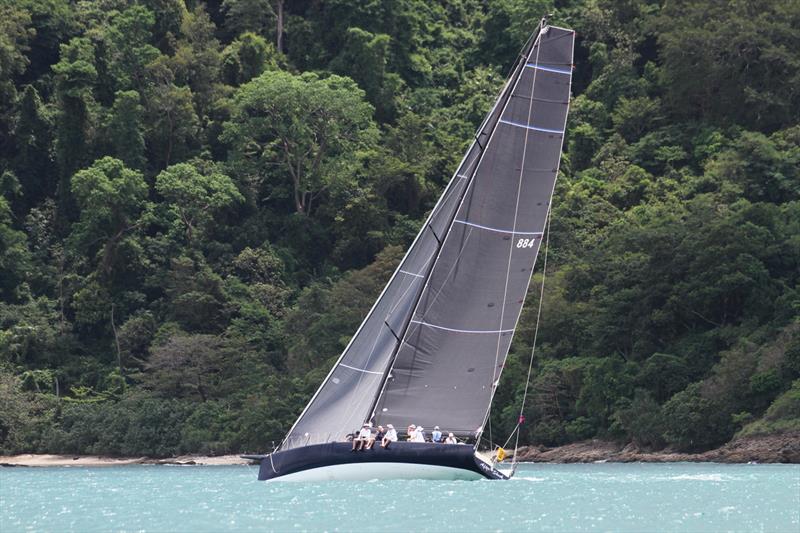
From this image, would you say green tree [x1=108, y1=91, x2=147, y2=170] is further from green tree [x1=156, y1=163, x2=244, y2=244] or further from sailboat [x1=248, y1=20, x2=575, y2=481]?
sailboat [x1=248, y1=20, x2=575, y2=481]

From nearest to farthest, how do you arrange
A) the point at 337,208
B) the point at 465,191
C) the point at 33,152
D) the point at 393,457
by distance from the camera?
1. the point at 393,457
2. the point at 465,191
3. the point at 337,208
4. the point at 33,152

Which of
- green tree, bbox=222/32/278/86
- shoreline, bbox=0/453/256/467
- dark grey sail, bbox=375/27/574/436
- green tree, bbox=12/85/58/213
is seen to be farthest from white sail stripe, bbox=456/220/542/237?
green tree, bbox=222/32/278/86

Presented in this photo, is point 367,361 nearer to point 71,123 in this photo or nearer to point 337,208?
point 337,208

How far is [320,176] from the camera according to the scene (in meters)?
64.7

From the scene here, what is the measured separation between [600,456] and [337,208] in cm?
2248

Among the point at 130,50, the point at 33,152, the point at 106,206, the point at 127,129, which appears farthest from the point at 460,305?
the point at 130,50

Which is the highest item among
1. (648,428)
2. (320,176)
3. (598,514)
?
(320,176)

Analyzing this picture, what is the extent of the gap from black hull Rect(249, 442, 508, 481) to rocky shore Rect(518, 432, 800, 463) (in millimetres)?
12982

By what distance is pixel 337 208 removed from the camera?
6444 centimetres

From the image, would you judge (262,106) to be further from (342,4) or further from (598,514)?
(598,514)

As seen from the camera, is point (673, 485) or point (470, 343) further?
point (673, 485)

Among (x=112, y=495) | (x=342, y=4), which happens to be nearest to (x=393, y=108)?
(x=342, y=4)

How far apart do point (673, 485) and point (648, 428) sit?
12.2 metres

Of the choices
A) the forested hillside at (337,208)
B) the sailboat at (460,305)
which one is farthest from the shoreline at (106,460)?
the sailboat at (460,305)
